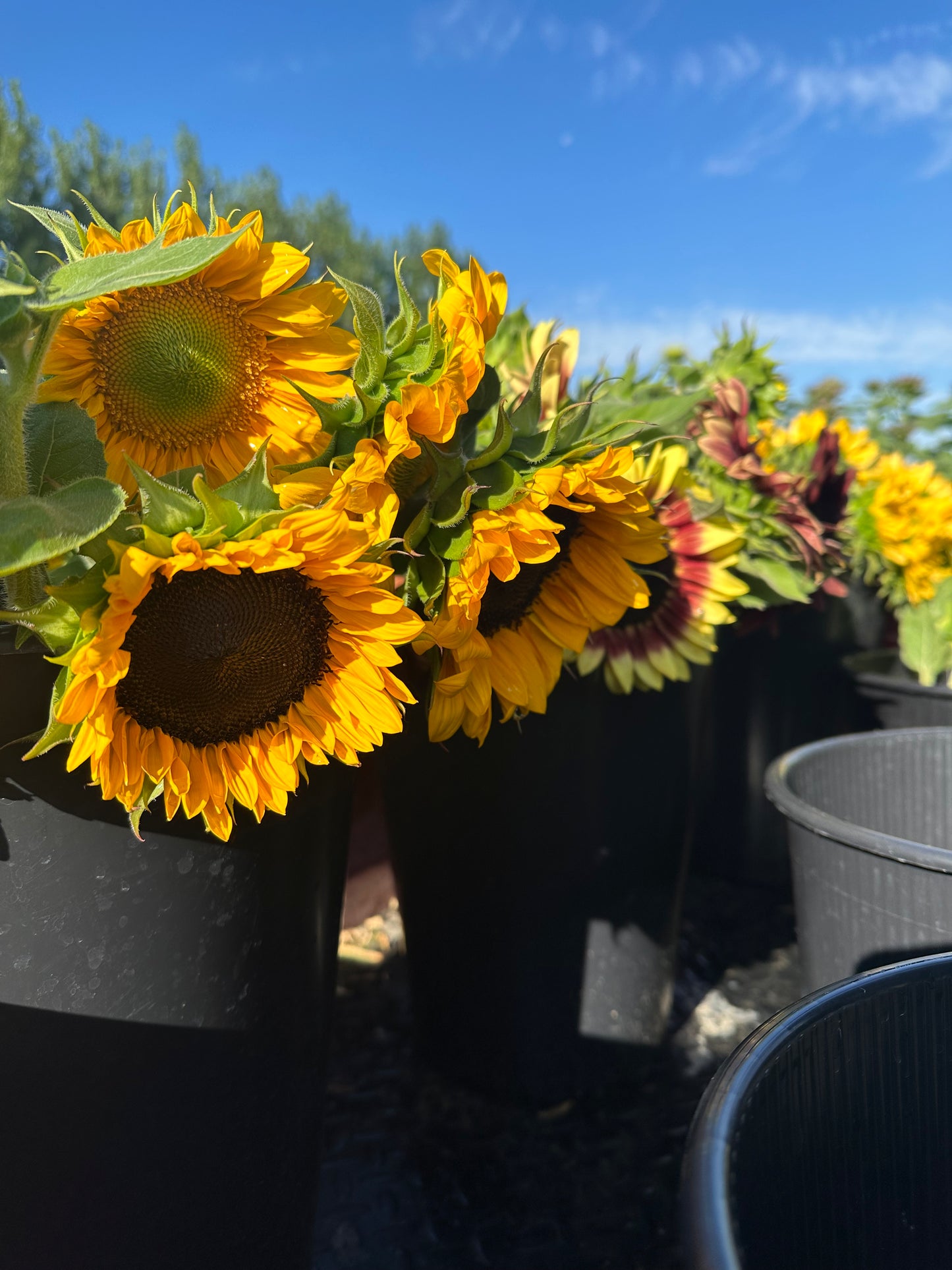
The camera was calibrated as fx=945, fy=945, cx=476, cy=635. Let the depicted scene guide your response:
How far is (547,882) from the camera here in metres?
1.26

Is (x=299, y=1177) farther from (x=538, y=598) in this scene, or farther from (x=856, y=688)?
(x=856, y=688)

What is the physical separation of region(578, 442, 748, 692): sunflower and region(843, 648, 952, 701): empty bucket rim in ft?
2.29

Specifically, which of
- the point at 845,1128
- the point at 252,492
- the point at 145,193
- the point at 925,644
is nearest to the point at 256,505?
the point at 252,492

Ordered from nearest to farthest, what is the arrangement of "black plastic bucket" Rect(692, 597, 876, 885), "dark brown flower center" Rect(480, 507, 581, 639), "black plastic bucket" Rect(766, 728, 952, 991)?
"dark brown flower center" Rect(480, 507, 581, 639) → "black plastic bucket" Rect(766, 728, 952, 991) → "black plastic bucket" Rect(692, 597, 876, 885)

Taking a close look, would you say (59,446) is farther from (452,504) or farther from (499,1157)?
(499,1157)

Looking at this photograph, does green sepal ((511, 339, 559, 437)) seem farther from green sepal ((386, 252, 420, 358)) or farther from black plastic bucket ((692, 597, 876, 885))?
black plastic bucket ((692, 597, 876, 885))

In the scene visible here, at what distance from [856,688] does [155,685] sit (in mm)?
1572

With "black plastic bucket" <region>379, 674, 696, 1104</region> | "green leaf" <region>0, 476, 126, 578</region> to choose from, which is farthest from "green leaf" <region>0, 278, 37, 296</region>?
"black plastic bucket" <region>379, 674, 696, 1104</region>

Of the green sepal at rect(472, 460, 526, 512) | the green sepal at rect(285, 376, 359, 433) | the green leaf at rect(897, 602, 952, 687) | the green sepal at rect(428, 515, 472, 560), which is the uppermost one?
the green sepal at rect(285, 376, 359, 433)

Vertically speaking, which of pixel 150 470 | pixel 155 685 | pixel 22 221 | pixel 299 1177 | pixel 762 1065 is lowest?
pixel 299 1177

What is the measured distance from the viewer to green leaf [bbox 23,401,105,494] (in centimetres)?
71

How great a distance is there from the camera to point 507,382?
1168 mm

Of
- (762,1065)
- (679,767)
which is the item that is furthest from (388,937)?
(762,1065)

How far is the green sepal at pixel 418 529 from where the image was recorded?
739mm
